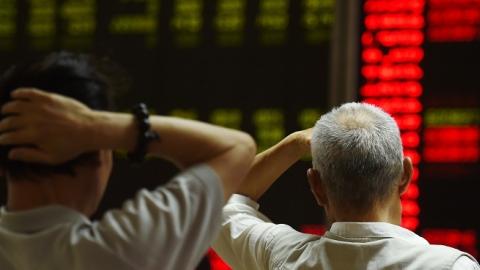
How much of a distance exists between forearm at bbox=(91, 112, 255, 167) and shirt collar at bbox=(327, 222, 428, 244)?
0.32 metres

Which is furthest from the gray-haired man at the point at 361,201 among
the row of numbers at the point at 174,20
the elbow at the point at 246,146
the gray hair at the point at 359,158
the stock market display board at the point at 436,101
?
the row of numbers at the point at 174,20

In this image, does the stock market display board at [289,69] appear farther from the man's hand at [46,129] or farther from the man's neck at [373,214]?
the man's hand at [46,129]

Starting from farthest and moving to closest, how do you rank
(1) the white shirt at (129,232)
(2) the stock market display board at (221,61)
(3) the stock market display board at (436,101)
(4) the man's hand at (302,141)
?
(2) the stock market display board at (221,61), (3) the stock market display board at (436,101), (4) the man's hand at (302,141), (1) the white shirt at (129,232)

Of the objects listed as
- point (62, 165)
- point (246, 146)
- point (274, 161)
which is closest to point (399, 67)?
point (274, 161)

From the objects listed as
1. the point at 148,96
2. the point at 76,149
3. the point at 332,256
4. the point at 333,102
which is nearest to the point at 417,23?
the point at 333,102

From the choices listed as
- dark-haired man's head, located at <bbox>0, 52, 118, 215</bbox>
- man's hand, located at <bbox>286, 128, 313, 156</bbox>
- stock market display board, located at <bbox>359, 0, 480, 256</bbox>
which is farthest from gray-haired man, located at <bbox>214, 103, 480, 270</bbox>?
stock market display board, located at <bbox>359, 0, 480, 256</bbox>

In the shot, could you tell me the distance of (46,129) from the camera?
2.59ft

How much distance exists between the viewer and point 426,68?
2.19m

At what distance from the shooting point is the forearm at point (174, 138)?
0.80m

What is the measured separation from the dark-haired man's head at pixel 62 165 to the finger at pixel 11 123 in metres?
0.03

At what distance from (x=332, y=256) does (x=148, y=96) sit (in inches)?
50.9

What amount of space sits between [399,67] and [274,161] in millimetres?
956

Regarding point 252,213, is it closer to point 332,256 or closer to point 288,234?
point 288,234

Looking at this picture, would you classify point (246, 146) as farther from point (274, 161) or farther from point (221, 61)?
point (221, 61)
